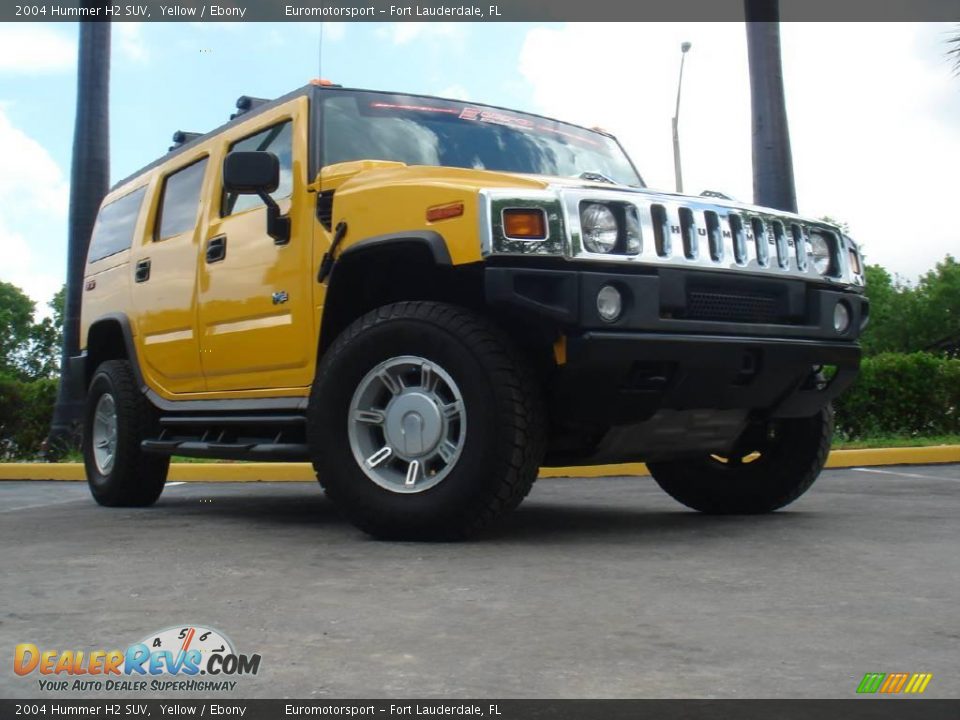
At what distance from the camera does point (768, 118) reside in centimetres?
1172

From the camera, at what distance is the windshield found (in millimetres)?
5715

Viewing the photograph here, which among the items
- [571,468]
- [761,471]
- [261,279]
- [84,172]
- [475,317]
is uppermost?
[84,172]

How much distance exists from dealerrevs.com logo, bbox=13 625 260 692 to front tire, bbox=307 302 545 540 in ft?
5.47

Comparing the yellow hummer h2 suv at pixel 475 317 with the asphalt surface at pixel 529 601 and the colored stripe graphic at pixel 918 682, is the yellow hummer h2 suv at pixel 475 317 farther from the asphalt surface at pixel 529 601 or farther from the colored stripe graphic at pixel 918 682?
the colored stripe graphic at pixel 918 682

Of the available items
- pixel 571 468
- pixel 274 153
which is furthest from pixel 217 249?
pixel 571 468

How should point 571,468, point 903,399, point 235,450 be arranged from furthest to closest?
point 903,399 → point 571,468 → point 235,450

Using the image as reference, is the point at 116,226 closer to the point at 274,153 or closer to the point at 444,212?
the point at 274,153

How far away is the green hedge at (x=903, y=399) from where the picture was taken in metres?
12.3

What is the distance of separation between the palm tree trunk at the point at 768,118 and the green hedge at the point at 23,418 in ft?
27.6

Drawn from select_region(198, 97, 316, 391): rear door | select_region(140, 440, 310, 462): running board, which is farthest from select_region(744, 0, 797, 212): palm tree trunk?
select_region(140, 440, 310, 462): running board

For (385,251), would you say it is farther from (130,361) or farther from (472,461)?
(130,361)

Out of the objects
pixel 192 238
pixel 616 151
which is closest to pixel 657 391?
pixel 616 151

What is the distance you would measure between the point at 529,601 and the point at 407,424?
144 cm
